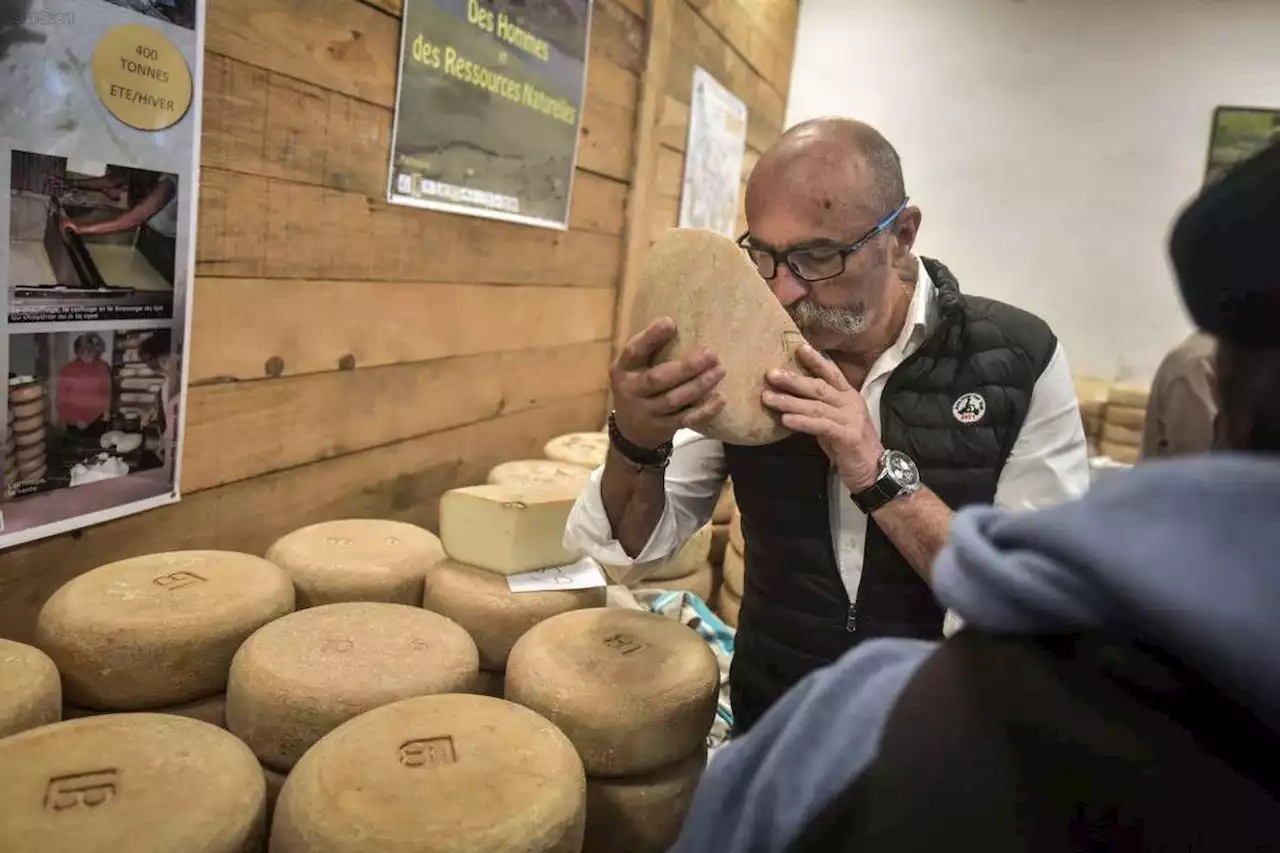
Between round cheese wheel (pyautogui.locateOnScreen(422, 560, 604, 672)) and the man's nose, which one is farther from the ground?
the man's nose

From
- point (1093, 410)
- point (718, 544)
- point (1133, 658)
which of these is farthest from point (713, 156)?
point (1133, 658)

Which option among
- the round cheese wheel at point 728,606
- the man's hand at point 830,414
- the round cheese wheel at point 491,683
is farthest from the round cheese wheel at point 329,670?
the round cheese wheel at point 728,606

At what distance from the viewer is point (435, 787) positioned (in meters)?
1.00

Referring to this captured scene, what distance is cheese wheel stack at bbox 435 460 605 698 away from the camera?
5.14 ft

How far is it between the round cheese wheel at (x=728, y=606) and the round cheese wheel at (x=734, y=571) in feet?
0.04

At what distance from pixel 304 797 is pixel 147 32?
1.15 m

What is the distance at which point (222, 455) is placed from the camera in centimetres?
164

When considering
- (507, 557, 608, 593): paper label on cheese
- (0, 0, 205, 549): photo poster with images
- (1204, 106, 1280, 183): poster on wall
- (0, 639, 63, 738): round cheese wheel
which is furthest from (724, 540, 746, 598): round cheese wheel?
(1204, 106, 1280, 183): poster on wall

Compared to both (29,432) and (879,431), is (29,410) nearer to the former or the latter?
(29,432)

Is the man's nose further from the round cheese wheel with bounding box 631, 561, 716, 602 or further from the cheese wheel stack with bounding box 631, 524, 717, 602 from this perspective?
the round cheese wheel with bounding box 631, 561, 716, 602

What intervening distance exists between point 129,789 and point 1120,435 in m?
4.48

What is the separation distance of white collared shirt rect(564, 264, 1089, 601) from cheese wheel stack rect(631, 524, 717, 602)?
2.27 ft

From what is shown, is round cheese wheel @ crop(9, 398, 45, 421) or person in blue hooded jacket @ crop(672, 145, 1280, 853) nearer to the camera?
person in blue hooded jacket @ crop(672, 145, 1280, 853)

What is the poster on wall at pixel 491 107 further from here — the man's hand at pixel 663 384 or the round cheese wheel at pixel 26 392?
the man's hand at pixel 663 384
